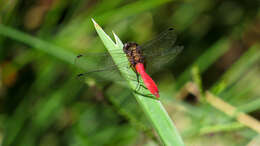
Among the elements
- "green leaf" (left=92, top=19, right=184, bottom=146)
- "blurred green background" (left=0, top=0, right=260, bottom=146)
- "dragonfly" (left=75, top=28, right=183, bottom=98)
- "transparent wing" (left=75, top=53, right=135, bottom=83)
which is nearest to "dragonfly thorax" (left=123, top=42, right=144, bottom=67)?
"dragonfly" (left=75, top=28, right=183, bottom=98)

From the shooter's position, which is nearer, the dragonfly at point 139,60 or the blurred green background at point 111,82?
the dragonfly at point 139,60

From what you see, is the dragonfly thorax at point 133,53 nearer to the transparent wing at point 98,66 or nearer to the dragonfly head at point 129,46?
the dragonfly head at point 129,46

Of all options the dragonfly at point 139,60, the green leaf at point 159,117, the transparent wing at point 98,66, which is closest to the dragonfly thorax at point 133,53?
the dragonfly at point 139,60

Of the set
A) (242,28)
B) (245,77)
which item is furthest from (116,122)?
(242,28)

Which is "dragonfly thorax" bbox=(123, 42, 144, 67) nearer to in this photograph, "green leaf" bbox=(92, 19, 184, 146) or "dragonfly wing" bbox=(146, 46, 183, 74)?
"dragonfly wing" bbox=(146, 46, 183, 74)

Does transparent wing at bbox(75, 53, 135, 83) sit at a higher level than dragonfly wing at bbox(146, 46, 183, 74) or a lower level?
higher

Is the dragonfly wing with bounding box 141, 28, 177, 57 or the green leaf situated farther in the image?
the dragonfly wing with bounding box 141, 28, 177, 57

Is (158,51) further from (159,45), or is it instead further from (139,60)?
(139,60)

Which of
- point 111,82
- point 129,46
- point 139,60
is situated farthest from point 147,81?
point 111,82
